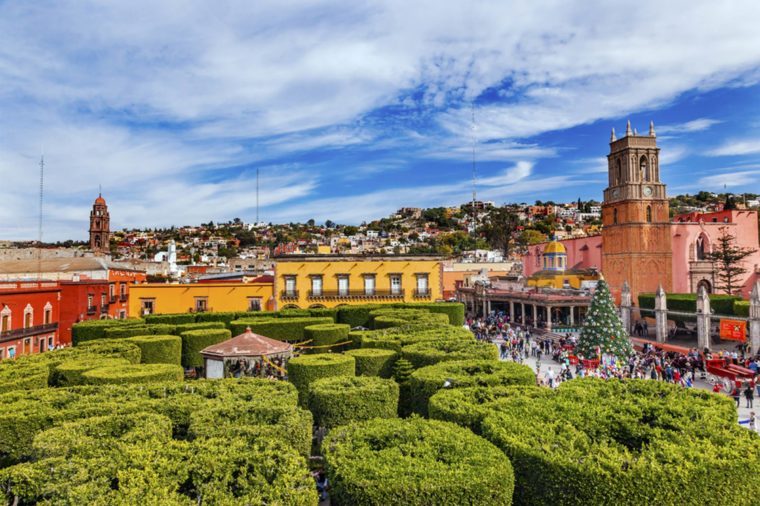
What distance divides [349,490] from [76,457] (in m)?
4.96

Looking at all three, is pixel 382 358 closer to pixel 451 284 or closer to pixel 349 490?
pixel 349 490

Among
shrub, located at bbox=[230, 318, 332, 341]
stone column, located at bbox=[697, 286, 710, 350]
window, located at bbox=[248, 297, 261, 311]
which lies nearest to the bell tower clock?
stone column, located at bbox=[697, 286, 710, 350]

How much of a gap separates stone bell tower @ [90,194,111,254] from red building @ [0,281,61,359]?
140ft

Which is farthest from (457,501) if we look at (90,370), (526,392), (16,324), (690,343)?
(690,343)

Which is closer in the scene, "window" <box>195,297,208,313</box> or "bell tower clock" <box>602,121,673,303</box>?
"window" <box>195,297,208,313</box>

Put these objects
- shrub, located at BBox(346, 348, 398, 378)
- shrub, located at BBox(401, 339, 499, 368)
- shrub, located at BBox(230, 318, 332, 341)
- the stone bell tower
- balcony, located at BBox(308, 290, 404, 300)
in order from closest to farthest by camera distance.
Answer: shrub, located at BBox(401, 339, 499, 368) < shrub, located at BBox(346, 348, 398, 378) < shrub, located at BBox(230, 318, 332, 341) < balcony, located at BBox(308, 290, 404, 300) < the stone bell tower

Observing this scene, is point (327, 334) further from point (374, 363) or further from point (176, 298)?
point (176, 298)

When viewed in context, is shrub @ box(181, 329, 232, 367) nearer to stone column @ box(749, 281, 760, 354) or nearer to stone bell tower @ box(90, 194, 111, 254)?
stone column @ box(749, 281, 760, 354)

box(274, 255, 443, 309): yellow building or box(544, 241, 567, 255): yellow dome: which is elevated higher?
box(544, 241, 567, 255): yellow dome

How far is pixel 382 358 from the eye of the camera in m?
18.3

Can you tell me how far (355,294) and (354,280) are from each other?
1.11 metres

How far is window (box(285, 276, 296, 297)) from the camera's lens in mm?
38062

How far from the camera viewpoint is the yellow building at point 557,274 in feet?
152

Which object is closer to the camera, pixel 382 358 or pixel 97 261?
pixel 382 358
